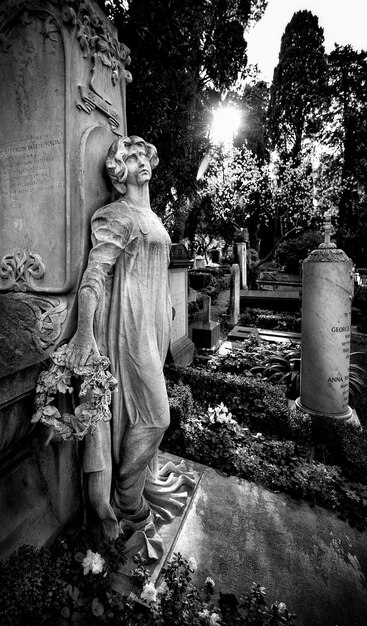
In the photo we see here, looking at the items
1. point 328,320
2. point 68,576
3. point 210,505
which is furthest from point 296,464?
point 68,576

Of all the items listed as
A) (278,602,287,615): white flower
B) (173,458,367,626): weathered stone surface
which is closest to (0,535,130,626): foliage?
(173,458,367,626): weathered stone surface

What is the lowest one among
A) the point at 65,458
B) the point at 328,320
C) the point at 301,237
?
the point at 65,458

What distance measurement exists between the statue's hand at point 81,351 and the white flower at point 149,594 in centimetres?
138

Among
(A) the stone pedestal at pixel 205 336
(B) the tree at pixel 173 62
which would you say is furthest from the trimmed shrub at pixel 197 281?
(A) the stone pedestal at pixel 205 336

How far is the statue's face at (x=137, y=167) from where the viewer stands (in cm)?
204

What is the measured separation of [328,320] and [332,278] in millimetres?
610

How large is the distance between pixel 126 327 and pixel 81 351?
1.09ft

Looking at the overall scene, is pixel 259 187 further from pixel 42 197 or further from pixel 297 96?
pixel 42 197

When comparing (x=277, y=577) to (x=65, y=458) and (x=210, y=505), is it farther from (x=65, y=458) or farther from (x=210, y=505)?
(x=65, y=458)

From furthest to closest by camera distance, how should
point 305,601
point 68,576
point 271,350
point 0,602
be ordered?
point 271,350, point 305,601, point 68,576, point 0,602

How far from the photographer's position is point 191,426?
149 inches

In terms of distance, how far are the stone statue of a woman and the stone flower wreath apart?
0.33ft

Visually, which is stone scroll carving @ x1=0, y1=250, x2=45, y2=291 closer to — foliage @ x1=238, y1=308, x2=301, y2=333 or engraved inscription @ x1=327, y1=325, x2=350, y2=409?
engraved inscription @ x1=327, y1=325, x2=350, y2=409

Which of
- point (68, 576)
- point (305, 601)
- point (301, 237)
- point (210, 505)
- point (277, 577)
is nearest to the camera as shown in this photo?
point (68, 576)
